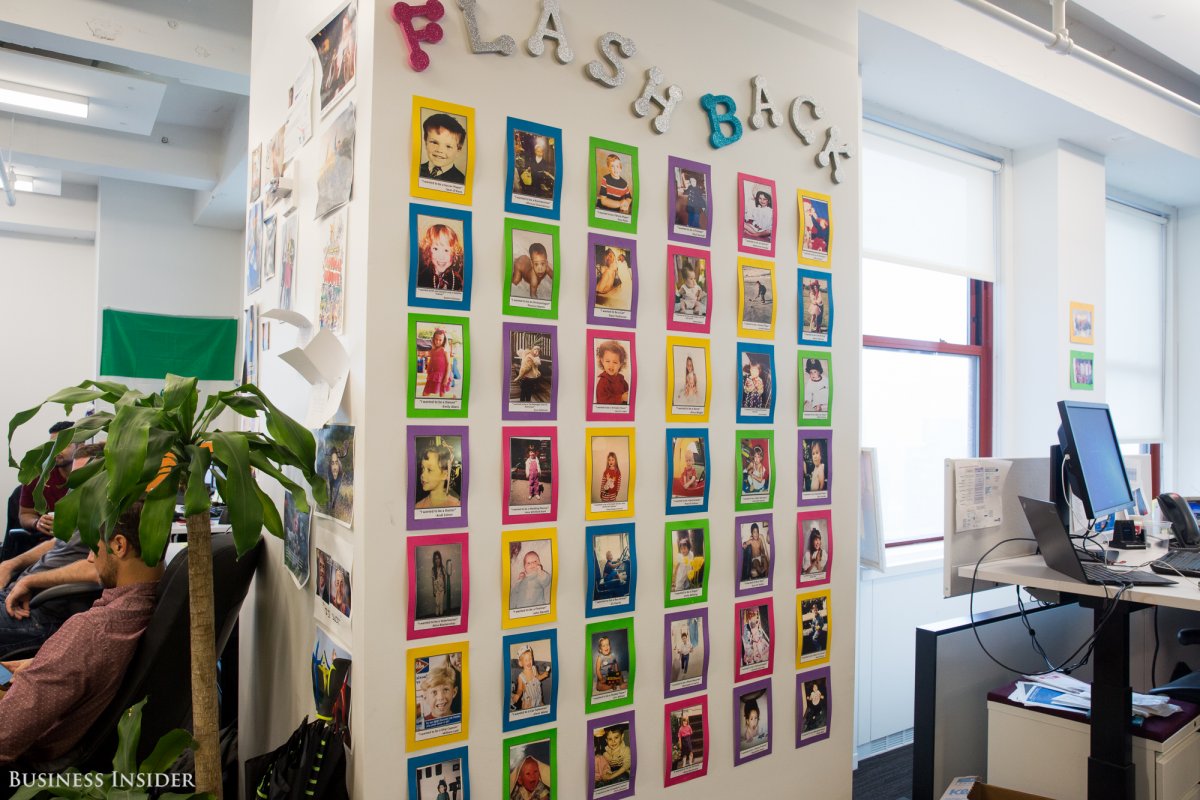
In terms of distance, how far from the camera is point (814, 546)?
7.18 feet

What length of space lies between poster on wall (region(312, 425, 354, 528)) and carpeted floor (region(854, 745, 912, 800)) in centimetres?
216

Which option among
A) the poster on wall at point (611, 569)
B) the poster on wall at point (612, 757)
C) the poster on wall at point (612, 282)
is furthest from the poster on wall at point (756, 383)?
the poster on wall at point (612, 757)

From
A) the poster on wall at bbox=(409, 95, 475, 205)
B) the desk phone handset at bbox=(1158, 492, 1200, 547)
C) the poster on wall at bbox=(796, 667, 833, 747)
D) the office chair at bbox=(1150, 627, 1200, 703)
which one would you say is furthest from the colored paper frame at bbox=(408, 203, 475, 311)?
the desk phone handset at bbox=(1158, 492, 1200, 547)

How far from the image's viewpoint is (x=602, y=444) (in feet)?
5.87

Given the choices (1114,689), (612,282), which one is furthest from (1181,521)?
(612,282)

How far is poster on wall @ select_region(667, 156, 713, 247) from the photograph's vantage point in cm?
192

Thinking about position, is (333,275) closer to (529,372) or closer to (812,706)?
(529,372)

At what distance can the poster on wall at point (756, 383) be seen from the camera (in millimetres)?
2031

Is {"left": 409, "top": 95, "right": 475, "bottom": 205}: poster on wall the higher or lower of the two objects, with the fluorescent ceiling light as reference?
lower

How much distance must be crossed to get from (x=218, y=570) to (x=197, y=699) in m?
0.52

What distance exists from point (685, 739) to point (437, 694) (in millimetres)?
687

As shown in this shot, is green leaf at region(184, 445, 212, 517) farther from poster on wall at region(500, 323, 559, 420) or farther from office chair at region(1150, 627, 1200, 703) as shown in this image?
office chair at region(1150, 627, 1200, 703)

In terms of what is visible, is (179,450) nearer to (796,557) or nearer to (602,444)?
(602,444)

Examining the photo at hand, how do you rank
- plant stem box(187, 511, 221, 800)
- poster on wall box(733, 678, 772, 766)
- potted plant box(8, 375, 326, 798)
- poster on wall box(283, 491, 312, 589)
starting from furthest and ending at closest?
1. poster on wall box(733, 678, 772, 766)
2. poster on wall box(283, 491, 312, 589)
3. plant stem box(187, 511, 221, 800)
4. potted plant box(8, 375, 326, 798)
